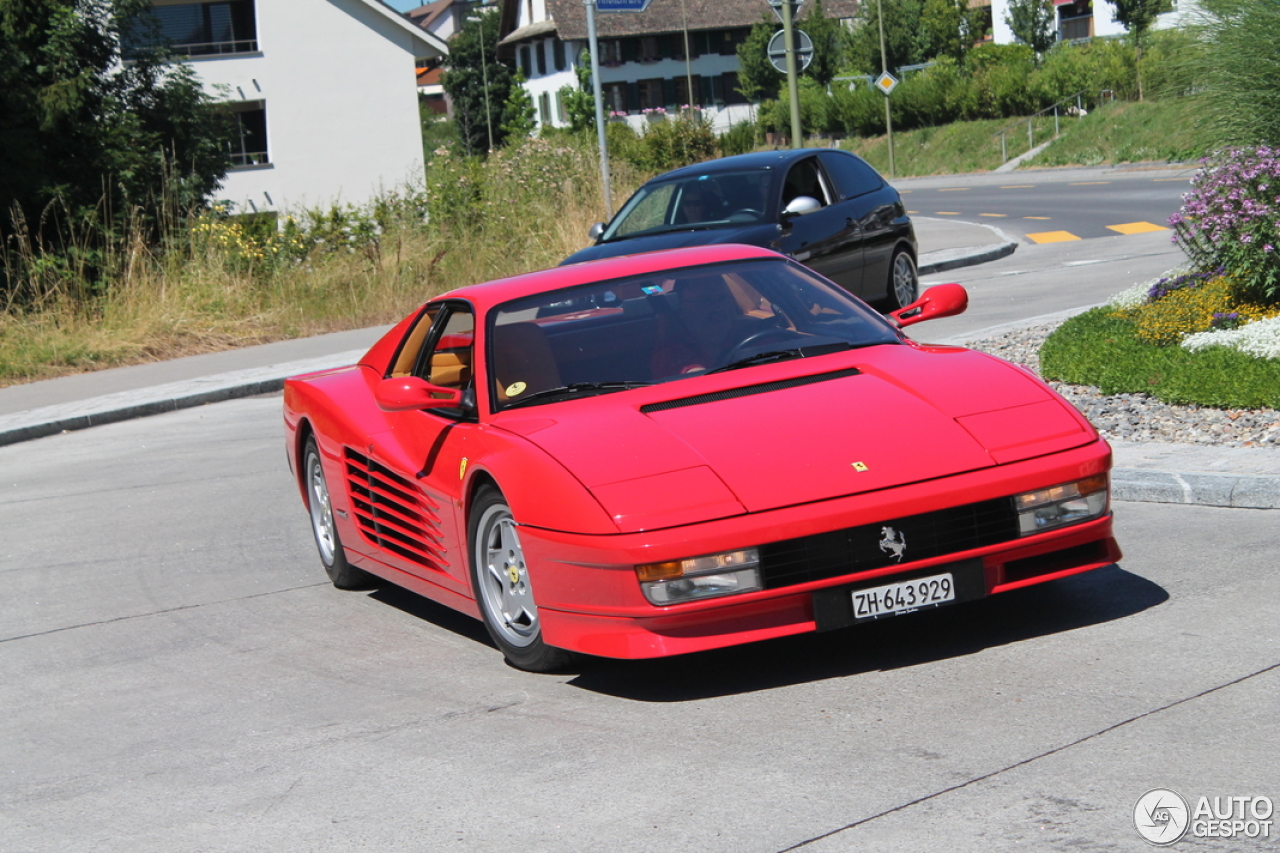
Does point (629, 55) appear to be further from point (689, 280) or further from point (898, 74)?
point (689, 280)

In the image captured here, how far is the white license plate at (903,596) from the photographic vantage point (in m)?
5.12

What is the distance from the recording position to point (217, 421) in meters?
14.5

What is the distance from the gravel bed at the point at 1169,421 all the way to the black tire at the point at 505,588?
4163mm

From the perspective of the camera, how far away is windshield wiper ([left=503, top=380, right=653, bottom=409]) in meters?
6.07

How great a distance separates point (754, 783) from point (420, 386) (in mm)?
2462

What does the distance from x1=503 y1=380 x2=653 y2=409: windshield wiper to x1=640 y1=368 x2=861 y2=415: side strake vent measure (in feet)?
1.07

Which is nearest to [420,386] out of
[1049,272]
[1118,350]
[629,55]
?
[1118,350]

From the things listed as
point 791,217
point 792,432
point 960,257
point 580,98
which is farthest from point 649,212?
point 580,98

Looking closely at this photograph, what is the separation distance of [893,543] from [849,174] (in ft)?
36.1

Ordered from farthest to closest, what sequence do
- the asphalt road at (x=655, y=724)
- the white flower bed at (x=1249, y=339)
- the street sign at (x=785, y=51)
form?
the street sign at (x=785, y=51)
the white flower bed at (x=1249, y=339)
the asphalt road at (x=655, y=724)

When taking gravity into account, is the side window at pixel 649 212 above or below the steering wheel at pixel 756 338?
above

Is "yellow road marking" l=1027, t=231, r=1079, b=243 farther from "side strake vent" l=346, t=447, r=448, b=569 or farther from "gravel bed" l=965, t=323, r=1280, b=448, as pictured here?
"side strake vent" l=346, t=447, r=448, b=569

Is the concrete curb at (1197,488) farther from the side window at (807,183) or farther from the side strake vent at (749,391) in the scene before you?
the side window at (807,183)

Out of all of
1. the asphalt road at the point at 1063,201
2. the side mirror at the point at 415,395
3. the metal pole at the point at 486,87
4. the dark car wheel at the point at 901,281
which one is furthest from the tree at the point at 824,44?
the side mirror at the point at 415,395
